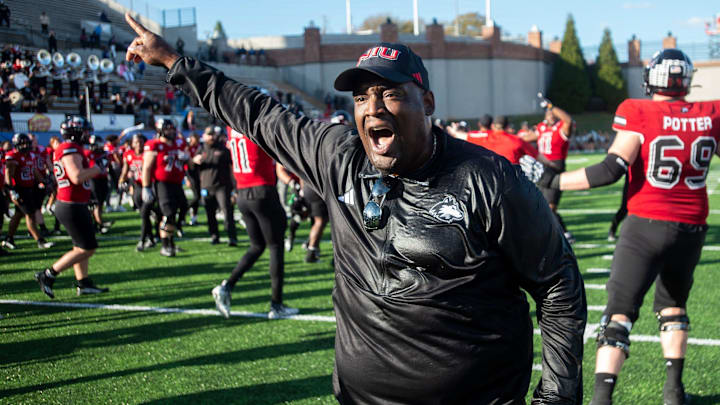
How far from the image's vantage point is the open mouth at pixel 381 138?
6.79 ft

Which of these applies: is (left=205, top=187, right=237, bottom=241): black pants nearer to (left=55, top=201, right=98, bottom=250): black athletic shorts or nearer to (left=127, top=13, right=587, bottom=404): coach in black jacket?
(left=55, top=201, right=98, bottom=250): black athletic shorts

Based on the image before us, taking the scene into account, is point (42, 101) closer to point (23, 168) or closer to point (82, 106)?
point (82, 106)

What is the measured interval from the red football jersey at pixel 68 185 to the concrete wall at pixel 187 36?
34.4 metres

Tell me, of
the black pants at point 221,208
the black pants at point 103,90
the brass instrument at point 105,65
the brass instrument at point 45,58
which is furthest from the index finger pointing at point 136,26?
the black pants at point 103,90

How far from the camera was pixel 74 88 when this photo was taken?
22766mm

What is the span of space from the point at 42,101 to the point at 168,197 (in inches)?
482

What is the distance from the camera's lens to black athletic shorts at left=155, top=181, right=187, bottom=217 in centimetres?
1026

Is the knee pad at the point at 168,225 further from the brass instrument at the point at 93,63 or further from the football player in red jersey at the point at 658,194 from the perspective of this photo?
the brass instrument at the point at 93,63

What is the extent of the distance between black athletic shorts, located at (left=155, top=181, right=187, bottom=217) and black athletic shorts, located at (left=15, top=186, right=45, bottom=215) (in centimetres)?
258

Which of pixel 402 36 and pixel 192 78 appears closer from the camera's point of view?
pixel 192 78

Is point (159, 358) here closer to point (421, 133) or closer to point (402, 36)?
point (421, 133)

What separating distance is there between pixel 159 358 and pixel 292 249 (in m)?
5.38

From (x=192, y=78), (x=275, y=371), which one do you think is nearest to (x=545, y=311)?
(x=192, y=78)

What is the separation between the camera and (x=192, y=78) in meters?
2.63
